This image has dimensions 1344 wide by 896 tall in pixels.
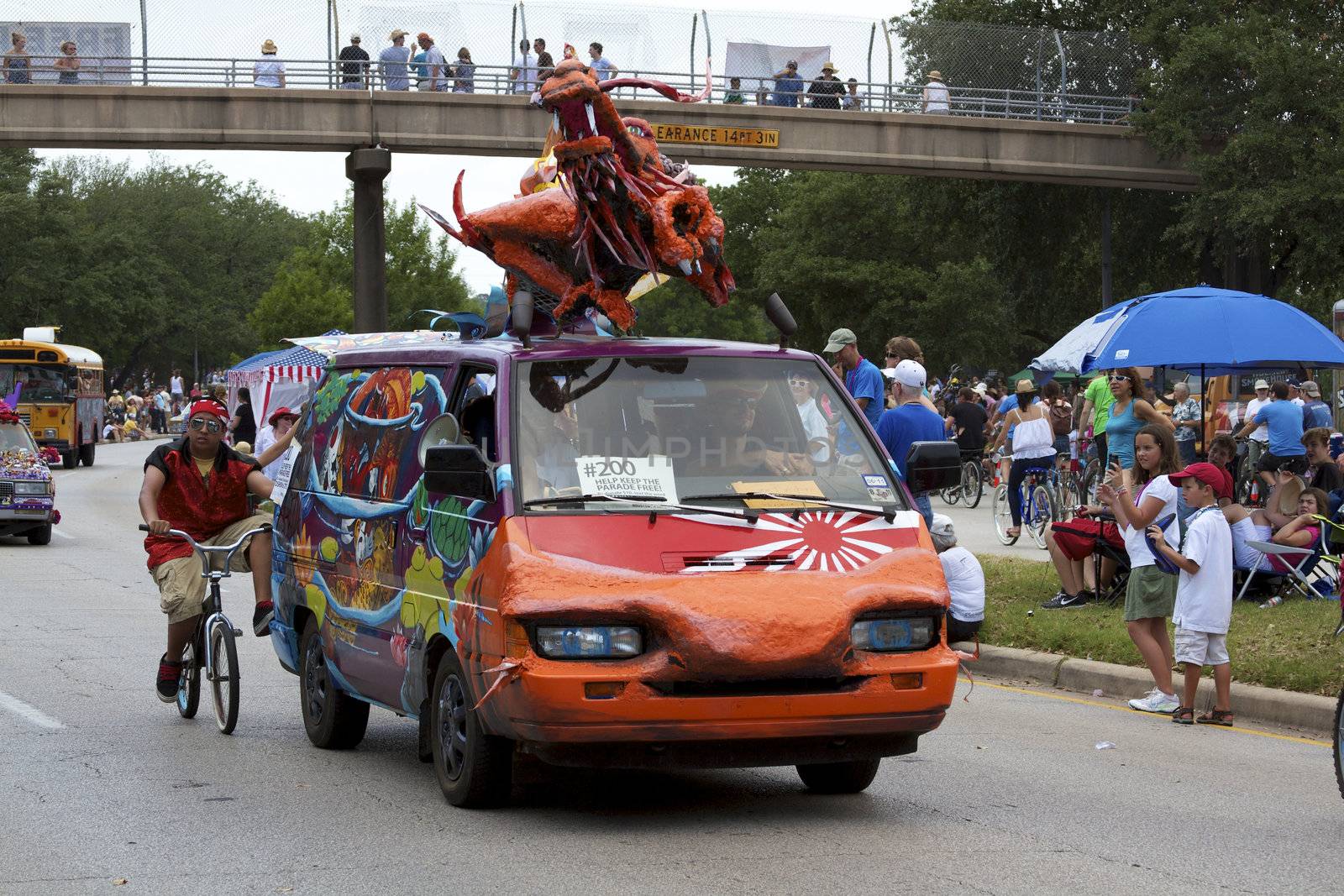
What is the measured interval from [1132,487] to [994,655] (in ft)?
4.89

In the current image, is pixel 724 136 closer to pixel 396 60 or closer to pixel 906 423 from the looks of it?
pixel 396 60

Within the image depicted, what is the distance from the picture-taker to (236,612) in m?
16.5

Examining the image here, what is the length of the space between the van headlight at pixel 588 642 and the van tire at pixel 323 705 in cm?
244

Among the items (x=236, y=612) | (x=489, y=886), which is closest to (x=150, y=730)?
(x=489, y=886)

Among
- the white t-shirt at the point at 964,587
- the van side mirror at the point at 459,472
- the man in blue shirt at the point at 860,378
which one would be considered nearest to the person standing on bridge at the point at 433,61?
the man in blue shirt at the point at 860,378

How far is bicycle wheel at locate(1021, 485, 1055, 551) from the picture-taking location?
21.1 m

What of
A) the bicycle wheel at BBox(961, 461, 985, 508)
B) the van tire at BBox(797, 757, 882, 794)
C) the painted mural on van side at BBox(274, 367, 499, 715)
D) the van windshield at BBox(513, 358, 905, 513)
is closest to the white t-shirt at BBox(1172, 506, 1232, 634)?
the van tire at BBox(797, 757, 882, 794)

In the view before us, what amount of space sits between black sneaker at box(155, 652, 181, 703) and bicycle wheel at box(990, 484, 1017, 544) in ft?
42.2

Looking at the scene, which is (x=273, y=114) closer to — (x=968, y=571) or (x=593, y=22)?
(x=593, y=22)

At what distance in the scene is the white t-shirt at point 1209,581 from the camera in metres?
10.4

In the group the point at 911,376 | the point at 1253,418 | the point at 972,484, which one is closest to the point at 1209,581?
the point at 911,376

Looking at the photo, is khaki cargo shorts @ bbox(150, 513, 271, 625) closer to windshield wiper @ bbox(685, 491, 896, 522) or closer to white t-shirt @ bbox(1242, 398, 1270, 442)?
windshield wiper @ bbox(685, 491, 896, 522)

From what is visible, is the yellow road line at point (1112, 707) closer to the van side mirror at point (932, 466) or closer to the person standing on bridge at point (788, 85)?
the van side mirror at point (932, 466)

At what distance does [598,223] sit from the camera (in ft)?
30.2
